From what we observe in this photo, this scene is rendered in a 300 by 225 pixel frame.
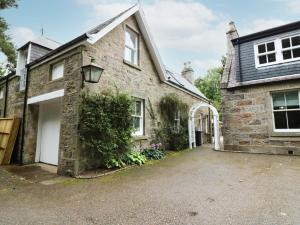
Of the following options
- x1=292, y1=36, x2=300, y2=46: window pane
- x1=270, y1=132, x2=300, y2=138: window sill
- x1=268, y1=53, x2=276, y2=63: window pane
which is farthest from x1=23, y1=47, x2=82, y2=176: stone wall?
x1=292, y1=36, x2=300, y2=46: window pane

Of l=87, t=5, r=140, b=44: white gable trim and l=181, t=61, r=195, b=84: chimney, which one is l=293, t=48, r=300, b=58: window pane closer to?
l=87, t=5, r=140, b=44: white gable trim

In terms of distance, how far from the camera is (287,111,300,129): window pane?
858 centimetres

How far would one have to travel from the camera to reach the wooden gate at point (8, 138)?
8156mm

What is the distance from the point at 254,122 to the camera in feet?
31.1

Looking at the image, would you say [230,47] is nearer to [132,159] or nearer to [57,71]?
[132,159]

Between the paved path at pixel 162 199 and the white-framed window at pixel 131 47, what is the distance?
5.61 m

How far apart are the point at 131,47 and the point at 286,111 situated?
8.14 m

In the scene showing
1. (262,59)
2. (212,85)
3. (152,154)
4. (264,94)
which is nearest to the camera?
(152,154)

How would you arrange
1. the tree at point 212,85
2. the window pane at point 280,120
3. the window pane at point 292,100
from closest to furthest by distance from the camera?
the window pane at point 292,100 → the window pane at point 280,120 → the tree at point 212,85

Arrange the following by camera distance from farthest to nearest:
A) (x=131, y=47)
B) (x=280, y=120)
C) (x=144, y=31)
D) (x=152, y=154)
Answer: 1. (x=144, y=31)
2. (x=131, y=47)
3. (x=280, y=120)
4. (x=152, y=154)

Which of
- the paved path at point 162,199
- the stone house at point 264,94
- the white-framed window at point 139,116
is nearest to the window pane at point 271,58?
the stone house at point 264,94

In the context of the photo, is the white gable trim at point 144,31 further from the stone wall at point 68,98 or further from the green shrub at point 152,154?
the green shrub at point 152,154

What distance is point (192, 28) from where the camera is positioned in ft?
73.7

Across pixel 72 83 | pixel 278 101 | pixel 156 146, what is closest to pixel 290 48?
pixel 278 101
